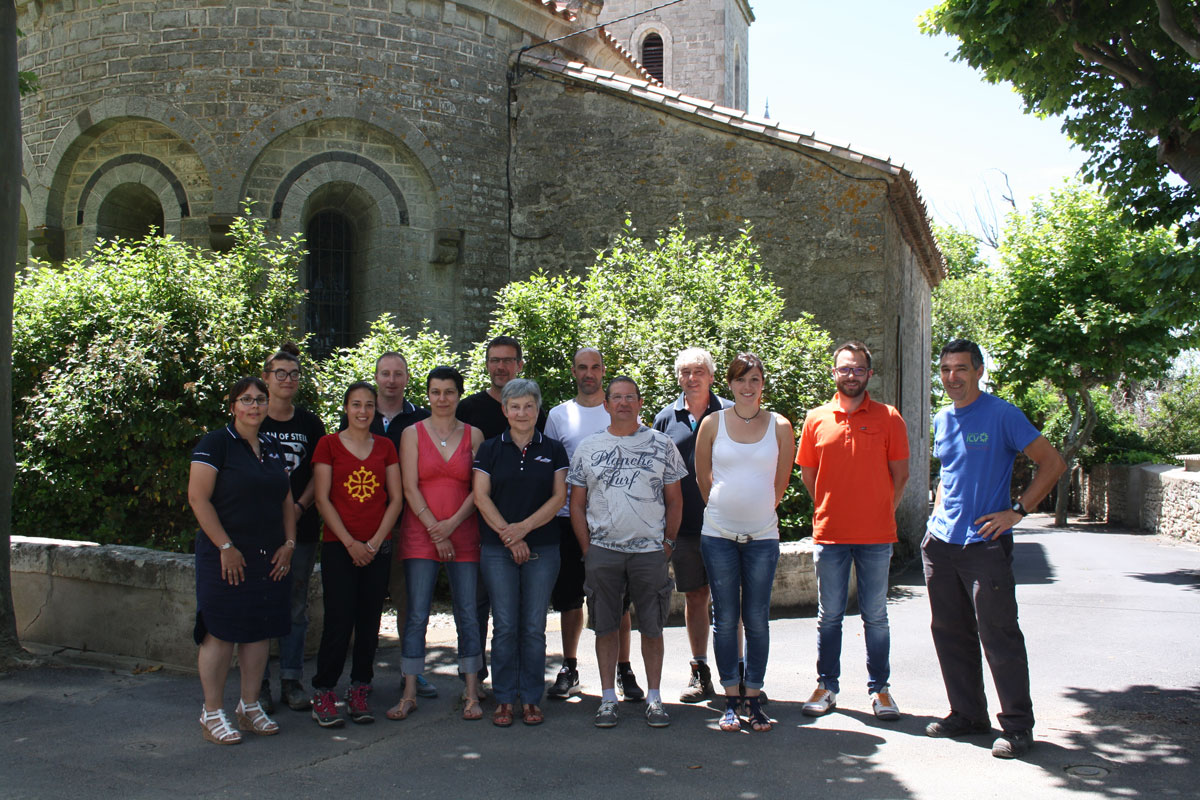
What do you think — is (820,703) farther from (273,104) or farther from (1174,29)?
(273,104)

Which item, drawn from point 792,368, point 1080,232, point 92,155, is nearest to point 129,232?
point 92,155

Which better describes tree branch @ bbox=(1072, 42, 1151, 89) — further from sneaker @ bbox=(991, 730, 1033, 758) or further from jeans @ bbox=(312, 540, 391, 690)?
jeans @ bbox=(312, 540, 391, 690)

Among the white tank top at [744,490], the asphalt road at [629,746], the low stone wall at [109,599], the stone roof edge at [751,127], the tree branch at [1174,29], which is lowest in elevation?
the asphalt road at [629,746]

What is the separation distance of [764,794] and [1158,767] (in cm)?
182

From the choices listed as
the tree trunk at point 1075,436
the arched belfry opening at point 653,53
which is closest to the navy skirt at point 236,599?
the tree trunk at point 1075,436

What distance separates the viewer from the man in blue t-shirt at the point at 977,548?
177 inches

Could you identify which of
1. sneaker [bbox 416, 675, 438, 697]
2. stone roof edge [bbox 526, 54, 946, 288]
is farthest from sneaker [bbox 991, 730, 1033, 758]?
stone roof edge [bbox 526, 54, 946, 288]

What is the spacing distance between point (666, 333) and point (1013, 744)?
5.46 meters

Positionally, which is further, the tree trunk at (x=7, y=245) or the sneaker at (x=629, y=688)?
the tree trunk at (x=7, y=245)

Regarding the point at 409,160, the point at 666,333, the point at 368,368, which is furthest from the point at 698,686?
the point at 409,160

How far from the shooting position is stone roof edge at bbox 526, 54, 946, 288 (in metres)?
11.0

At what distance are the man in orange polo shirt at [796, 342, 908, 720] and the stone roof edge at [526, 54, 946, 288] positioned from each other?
6.55 metres

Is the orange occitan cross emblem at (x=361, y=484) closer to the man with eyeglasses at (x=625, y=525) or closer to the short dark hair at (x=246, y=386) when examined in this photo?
the short dark hair at (x=246, y=386)

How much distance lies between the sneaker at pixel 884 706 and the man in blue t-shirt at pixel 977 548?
0.26 m
